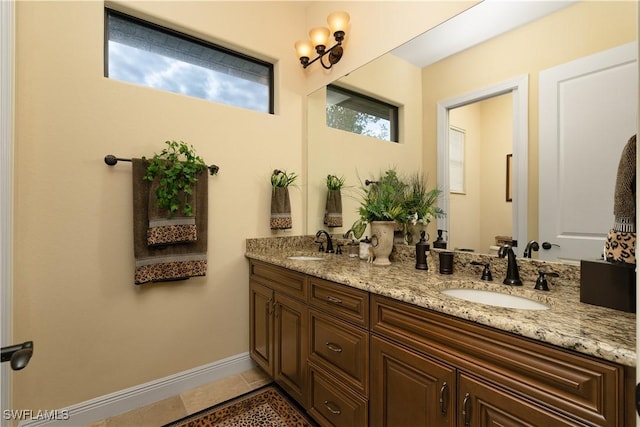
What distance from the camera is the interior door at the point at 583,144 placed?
3.53 feet

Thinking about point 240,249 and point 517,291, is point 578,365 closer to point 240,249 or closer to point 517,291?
point 517,291

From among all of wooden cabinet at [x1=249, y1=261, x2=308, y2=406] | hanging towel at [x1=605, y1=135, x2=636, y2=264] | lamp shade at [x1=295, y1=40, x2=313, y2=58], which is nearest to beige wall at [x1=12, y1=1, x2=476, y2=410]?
wooden cabinet at [x1=249, y1=261, x2=308, y2=406]

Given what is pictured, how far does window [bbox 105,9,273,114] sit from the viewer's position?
1.82 m

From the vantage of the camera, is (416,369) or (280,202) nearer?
(416,369)

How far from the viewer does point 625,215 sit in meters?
0.90

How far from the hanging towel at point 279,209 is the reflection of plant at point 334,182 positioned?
37 cm

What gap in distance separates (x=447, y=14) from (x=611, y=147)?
1025 millimetres

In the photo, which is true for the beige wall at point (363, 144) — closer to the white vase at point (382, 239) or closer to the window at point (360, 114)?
the window at point (360, 114)

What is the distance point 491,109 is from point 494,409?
127cm

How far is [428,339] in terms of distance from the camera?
103 cm

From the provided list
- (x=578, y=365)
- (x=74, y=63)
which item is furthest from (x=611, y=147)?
(x=74, y=63)

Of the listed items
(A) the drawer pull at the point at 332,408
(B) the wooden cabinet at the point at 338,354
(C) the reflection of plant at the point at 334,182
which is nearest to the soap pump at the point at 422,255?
(B) the wooden cabinet at the point at 338,354

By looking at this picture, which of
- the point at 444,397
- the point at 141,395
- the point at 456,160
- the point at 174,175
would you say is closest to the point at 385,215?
the point at 456,160

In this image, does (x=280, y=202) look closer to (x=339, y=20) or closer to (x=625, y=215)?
(x=339, y=20)
